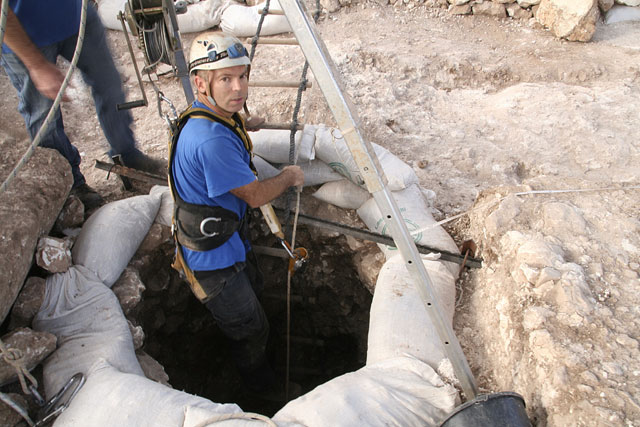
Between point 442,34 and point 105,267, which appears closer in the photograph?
point 105,267

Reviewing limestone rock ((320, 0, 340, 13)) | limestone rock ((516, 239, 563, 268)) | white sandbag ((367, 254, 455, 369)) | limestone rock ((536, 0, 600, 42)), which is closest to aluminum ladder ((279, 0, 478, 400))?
white sandbag ((367, 254, 455, 369))

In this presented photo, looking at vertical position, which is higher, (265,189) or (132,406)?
(265,189)

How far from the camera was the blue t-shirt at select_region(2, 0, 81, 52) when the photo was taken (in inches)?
103

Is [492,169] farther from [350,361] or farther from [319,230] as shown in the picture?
[350,361]

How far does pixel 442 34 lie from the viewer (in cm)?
537

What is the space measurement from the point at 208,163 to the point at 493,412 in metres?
1.48

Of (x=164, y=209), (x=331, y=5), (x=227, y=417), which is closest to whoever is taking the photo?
(x=227, y=417)

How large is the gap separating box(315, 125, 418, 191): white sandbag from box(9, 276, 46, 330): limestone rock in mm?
1870

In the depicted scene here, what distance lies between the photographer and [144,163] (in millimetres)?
→ 3656

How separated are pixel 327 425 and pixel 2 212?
197 centimetres

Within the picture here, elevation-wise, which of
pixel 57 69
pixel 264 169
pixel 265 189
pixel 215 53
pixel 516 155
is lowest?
pixel 516 155

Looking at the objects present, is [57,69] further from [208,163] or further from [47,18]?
[208,163]

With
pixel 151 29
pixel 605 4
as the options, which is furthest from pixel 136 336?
pixel 605 4

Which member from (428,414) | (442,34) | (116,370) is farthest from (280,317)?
(442,34)
